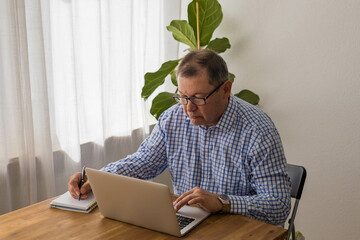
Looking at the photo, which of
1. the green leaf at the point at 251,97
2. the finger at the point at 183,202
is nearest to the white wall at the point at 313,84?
the green leaf at the point at 251,97

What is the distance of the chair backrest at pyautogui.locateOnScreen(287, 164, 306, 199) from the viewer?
2.02 meters

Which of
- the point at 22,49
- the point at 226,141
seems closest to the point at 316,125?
the point at 226,141

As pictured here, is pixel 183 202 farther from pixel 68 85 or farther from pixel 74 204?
pixel 68 85

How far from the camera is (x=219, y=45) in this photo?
2.99 metres

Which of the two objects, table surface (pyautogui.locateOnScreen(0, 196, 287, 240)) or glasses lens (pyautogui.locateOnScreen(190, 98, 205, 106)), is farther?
glasses lens (pyautogui.locateOnScreen(190, 98, 205, 106))

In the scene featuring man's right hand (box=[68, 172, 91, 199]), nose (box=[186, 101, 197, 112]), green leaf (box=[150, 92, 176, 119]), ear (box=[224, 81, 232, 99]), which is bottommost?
man's right hand (box=[68, 172, 91, 199])

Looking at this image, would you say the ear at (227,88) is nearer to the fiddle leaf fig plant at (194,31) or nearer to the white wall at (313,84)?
the fiddle leaf fig plant at (194,31)

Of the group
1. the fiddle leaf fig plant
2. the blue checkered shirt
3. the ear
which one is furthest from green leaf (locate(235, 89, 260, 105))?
the ear

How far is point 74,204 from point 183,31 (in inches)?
59.9

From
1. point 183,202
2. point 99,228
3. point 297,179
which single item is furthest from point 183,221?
point 297,179

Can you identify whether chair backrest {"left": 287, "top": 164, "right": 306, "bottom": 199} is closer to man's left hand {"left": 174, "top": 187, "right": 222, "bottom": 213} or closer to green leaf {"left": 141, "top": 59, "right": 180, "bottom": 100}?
man's left hand {"left": 174, "top": 187, "right": 222, "bottom": 213}

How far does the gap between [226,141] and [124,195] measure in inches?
23.6

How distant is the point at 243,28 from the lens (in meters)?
3.05

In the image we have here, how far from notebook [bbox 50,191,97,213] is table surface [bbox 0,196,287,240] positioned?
0.07 ft
